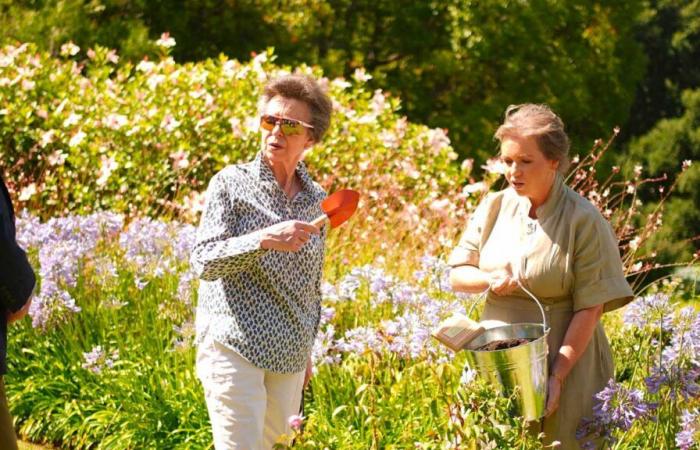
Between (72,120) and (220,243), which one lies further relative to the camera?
(72,120)

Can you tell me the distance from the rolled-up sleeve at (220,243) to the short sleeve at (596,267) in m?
0.94

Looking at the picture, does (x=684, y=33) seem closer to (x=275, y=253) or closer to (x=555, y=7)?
(x=555, y=7)

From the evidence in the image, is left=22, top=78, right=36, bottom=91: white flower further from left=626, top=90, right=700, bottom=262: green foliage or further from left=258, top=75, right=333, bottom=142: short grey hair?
left=626, top=90, right=700, bottom=262: green foliage

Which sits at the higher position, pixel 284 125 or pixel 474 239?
pixel 284 125

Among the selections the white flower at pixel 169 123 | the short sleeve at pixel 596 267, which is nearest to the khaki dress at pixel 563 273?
the short sleeve at pixel 596 267

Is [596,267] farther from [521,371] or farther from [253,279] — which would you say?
[253,279]

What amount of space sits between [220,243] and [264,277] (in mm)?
216

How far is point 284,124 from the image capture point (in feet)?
12.5

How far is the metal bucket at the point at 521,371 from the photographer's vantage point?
326cm

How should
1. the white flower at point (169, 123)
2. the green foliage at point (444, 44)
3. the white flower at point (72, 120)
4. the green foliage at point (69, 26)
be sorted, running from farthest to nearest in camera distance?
the green foliage at point (444, 44) → the green foliage at point (69, 26) → the white flower at point (72, 120) → the white flower at point (169, 123)

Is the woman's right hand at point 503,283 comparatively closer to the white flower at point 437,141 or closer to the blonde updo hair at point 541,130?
the blonde updo hair at point 541,130

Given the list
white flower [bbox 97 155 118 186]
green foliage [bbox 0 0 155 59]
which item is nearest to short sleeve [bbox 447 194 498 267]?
white flower [bbox 97 155 118 186]

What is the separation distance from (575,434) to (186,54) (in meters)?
14.6

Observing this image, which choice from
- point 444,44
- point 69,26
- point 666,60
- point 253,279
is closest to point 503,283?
point 253,279
